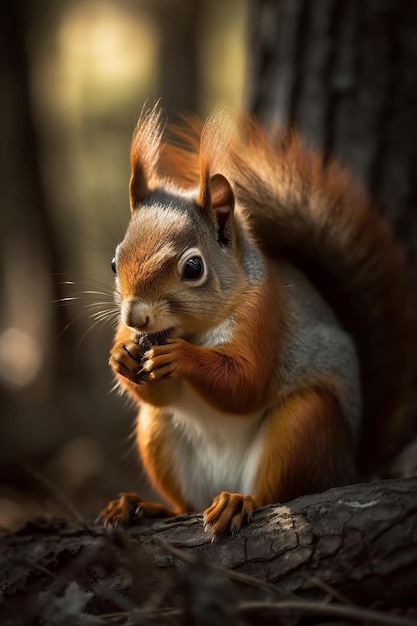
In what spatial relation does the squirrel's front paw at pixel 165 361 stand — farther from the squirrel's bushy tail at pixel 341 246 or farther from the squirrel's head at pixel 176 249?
the squirrel's bushy tail at pixel 341 246

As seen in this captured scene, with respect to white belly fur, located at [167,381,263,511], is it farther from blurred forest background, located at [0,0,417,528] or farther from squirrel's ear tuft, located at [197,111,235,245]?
squirrel's ear tuft, located at [197,111,235,245]

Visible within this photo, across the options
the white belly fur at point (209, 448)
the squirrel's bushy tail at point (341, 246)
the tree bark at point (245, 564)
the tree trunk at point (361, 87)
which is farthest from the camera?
the tree trunk at point (361, 87)

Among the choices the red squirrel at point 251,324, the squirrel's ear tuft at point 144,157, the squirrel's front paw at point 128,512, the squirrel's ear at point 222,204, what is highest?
the squirrel's ear tuft at point 144,157

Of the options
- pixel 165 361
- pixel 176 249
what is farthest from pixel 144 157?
pixel 165 361

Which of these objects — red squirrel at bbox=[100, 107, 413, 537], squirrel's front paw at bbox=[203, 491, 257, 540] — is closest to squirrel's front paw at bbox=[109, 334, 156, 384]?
red squirrel at bbox=[100, 107, 413, 537]

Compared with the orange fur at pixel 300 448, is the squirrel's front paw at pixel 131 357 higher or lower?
higher

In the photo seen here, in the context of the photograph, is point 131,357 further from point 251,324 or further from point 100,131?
point 100,131

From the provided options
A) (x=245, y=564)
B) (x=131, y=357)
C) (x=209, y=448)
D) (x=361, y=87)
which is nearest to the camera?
(x=245, y=564)

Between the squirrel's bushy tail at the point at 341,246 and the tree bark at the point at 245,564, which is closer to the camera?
the tree bark at the point at 245,564

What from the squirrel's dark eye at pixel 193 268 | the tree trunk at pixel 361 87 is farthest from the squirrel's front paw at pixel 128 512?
the tree trunk at pixel 361 87
